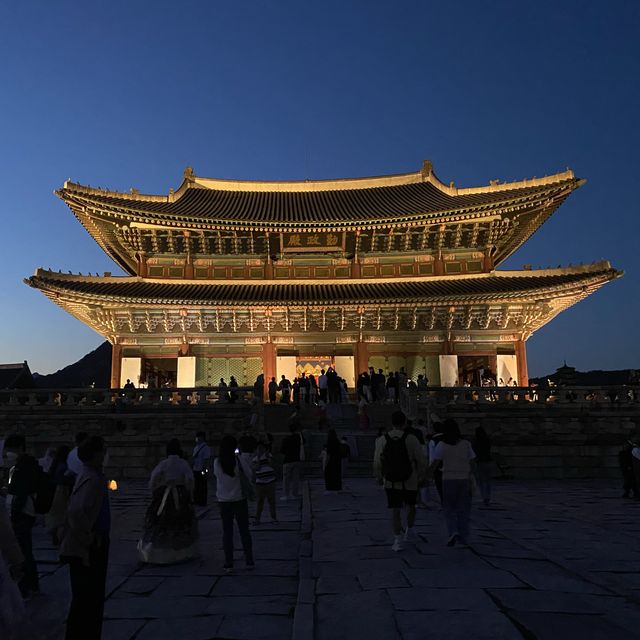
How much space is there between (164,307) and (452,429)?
20.4 metres

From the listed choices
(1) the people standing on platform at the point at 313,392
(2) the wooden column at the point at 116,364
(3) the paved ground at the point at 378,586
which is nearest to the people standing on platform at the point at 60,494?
(3) the paved ground at the point at 378,586

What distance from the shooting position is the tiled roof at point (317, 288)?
83.4 ft

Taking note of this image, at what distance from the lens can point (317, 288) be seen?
28125mm

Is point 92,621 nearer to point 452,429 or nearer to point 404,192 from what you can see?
point 452,429

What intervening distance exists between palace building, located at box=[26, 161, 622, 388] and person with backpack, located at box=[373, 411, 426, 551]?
17715 millimetres

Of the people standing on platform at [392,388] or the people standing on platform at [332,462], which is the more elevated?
the people standing on platform at [392,388]

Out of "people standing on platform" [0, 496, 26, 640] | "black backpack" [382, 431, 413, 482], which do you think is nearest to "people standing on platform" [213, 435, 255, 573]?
"black backpack" [382, 431, 413, 482]

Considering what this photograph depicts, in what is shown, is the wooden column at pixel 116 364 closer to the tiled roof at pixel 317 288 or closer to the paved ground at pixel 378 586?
the tiled roof at pixel 317 288

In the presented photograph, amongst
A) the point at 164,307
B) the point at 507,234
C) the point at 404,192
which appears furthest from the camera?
the point at 404,192

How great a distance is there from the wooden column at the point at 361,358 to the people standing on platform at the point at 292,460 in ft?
46.3

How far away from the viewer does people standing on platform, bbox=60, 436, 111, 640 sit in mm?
4496

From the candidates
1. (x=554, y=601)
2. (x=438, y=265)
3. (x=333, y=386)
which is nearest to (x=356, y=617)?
(x=554, y=601)

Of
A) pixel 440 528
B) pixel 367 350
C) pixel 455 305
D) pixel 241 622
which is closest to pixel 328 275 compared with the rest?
pixel 367 350

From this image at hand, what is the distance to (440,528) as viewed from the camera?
9.67m
